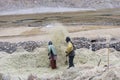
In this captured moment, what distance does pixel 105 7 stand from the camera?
180 ft

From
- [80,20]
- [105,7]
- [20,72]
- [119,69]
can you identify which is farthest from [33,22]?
[119,69]

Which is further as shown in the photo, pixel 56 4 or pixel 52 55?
pixel 56 4

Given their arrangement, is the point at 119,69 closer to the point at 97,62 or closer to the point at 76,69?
the point at 76,69

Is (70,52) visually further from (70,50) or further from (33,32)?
(33,32)

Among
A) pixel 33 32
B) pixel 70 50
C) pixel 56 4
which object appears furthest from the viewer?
pixel 56 4

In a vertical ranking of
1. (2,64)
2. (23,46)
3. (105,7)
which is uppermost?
(2,64)

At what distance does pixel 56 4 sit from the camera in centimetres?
5438

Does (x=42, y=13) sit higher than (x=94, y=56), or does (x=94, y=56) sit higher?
(x=94, y=56)

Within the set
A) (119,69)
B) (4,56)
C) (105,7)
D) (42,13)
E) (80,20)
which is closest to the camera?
(119,69)

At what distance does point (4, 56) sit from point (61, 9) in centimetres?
3085

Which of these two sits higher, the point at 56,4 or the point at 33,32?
the point at 33,32

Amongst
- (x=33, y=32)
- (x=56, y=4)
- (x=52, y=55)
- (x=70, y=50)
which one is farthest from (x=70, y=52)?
(x=56, y=4)

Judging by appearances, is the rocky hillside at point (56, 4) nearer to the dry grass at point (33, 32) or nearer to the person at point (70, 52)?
the dry grass at point (33, 32)

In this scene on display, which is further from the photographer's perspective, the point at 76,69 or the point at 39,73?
the point at 39,73
